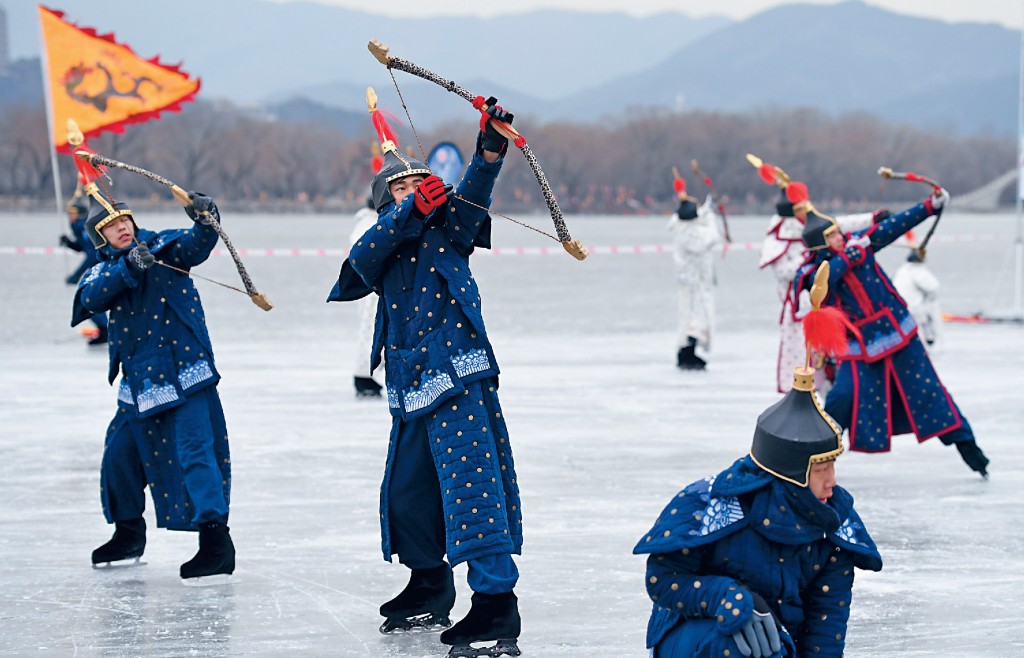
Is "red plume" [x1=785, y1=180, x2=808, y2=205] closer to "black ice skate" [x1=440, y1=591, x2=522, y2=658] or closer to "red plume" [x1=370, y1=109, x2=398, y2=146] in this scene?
"red plume" [x1=370, y1=109, x2=398, y2=146]

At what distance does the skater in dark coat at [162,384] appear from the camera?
5.52 m

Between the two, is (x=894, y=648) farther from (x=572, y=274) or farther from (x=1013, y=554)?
(x=572, y=274)

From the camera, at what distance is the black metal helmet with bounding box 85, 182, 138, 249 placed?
562 cm

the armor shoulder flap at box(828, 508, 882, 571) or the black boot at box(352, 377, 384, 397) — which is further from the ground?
the armor shoulder flap at box(828, 508, 882, 571)

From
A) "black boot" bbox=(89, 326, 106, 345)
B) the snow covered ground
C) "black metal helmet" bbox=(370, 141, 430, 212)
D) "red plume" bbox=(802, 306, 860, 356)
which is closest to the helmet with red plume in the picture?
"black metal helmet" bbox=(370, 141, 430, 212)

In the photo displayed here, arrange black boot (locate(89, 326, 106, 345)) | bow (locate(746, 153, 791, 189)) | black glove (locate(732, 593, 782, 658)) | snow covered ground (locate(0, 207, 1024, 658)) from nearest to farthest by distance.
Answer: black glove (locate(732, 593, 782, 658)), snow covered ground (locate(0, 207, 1024, 658)), bow (locate(746, 153, 791, 189)), black boot (locate(89, 326, 106, 345))

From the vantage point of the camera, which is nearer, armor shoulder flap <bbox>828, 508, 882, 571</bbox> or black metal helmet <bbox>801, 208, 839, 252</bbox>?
armor shoulder flap <bbox>828, 508, 882, 571</bbox>

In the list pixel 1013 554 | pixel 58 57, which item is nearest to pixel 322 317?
pixel 58 57

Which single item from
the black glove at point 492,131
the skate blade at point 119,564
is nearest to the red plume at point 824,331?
the black glove at point 492,131

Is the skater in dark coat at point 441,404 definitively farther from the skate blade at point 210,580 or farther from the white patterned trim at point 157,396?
the white patterned trim at point 157,396

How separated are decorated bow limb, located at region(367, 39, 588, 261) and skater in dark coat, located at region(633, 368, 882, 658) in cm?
110

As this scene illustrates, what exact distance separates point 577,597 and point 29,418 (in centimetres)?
530

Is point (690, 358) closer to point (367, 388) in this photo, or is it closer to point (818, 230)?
point (367, 388)

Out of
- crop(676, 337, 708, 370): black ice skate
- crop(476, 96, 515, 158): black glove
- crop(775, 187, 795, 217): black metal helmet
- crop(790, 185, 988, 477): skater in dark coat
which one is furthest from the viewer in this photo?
crop(676, 337, 708, 370): black ice skate
